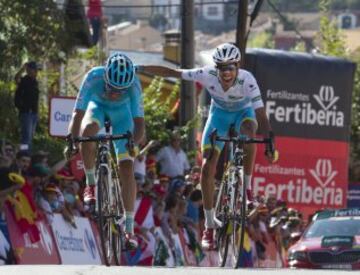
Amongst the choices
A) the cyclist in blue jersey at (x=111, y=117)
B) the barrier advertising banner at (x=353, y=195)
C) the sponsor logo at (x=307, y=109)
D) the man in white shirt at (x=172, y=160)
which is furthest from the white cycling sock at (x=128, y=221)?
the barrier advertising banner at (x=353, y=195)

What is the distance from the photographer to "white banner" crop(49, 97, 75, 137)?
69.7 ft

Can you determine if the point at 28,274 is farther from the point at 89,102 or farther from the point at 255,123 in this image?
the point at 255,123

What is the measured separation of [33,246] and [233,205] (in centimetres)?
479

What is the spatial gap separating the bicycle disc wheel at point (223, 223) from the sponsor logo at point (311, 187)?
14.3 m

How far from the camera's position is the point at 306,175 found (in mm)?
30172

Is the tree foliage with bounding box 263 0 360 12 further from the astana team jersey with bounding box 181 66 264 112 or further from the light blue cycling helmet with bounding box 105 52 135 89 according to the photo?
the light blue cycling helmet with bounding box 105 52 135 89

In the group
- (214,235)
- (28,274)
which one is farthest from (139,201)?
(28,274)

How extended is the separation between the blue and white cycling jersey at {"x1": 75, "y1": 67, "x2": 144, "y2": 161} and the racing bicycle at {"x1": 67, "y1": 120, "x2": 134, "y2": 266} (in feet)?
0.36

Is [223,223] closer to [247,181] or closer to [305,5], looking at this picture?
[247,181]

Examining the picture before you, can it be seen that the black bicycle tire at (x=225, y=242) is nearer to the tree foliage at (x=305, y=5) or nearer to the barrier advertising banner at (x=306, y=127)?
the barrier advertising banner at (x=306, y=127)

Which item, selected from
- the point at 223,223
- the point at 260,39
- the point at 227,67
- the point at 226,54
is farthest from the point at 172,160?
the point at 260,39

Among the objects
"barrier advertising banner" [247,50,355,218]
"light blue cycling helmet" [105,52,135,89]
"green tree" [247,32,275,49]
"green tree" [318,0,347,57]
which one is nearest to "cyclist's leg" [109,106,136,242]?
"light blue cycling helmet" [105,52,135,89]

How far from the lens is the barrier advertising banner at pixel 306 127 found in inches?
1156

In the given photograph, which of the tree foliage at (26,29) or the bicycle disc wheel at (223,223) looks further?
the tree foliage at (26,29)
